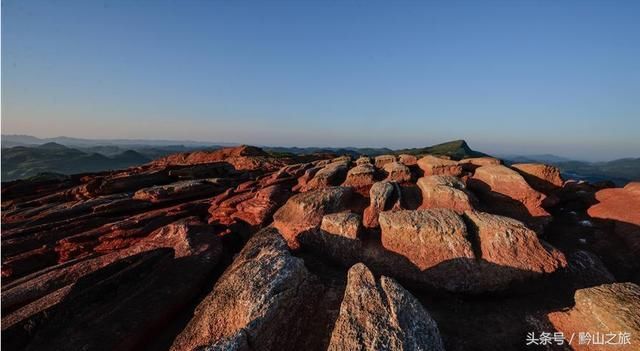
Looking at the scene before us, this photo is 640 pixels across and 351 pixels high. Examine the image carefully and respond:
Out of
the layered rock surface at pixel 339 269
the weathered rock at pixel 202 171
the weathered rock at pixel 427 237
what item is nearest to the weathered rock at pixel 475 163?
the layered rock surface at pixel 339 269

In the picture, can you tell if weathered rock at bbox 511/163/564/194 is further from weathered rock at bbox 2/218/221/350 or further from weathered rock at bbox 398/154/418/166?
weathered rock at bbox 2/218/221/350

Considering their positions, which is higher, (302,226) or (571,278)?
(302,226)

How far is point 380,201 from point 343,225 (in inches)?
141

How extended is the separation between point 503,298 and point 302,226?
30.9 feet

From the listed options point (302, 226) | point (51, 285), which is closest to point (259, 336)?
point (302, 226)

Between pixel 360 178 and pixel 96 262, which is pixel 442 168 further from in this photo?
pixel 96 262

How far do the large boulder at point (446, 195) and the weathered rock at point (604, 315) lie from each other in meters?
6.76

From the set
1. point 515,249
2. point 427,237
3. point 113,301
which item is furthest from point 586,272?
point 113,301

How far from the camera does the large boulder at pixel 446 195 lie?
16094 millimetres

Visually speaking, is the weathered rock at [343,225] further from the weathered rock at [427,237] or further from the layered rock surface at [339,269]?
the weathered rock at [427,237]

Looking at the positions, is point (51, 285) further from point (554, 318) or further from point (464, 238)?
point (554, 318)

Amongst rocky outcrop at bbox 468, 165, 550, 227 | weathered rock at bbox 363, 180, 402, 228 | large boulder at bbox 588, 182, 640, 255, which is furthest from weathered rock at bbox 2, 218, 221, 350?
large boulder at bbox 588, 182, 640, 255

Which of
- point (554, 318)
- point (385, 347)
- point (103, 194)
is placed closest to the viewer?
point (385, 347)

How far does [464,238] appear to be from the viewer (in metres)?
12.0
